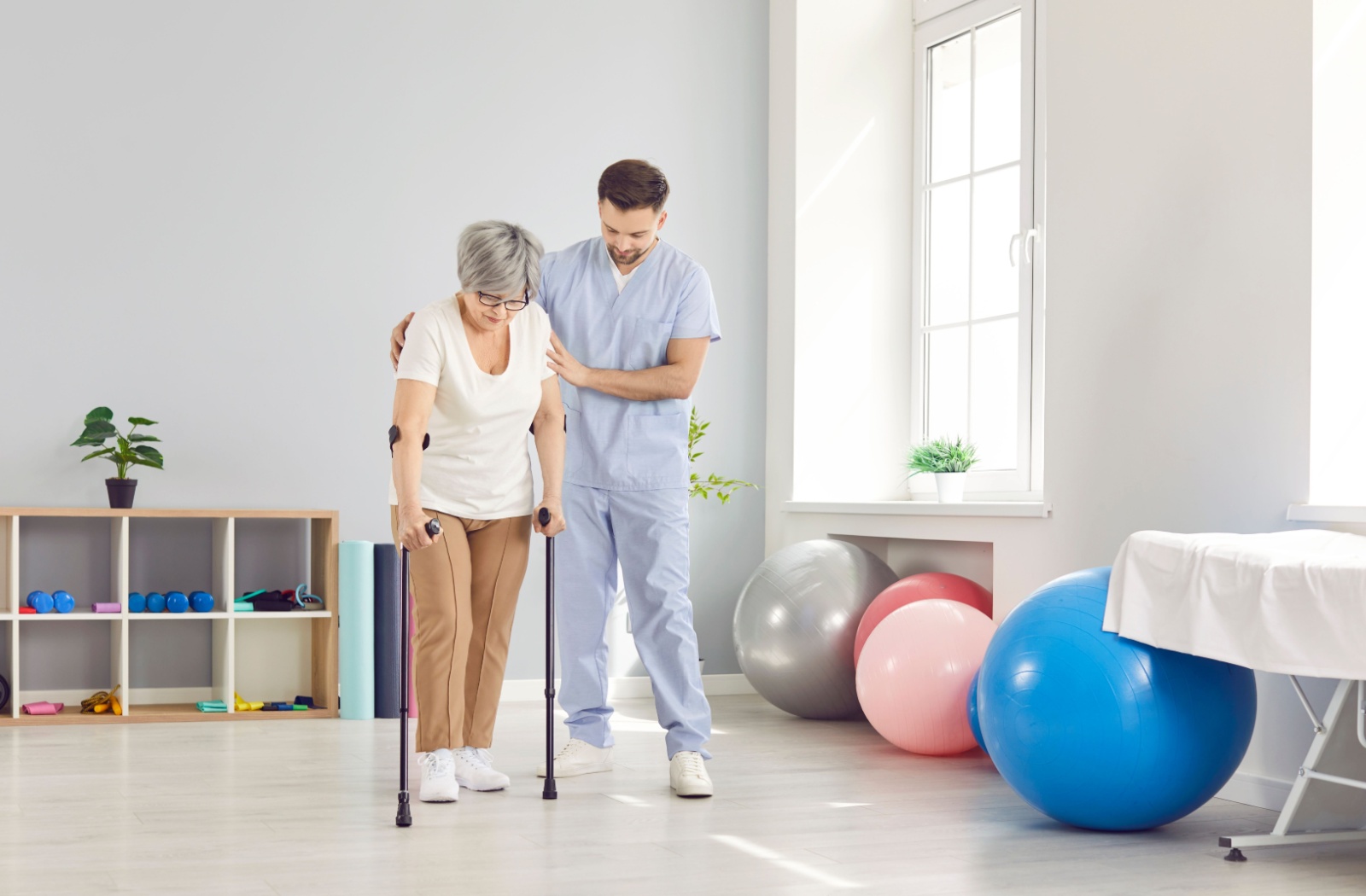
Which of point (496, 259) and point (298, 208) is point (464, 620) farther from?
point (298, 208)

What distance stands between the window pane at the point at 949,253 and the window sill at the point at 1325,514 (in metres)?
2.17

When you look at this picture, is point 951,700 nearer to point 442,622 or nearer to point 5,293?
point 442,622

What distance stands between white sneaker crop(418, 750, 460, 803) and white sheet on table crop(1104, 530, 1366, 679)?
137 centimetres

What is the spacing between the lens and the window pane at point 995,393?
15.4ft

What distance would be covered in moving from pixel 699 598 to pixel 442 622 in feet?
7.99

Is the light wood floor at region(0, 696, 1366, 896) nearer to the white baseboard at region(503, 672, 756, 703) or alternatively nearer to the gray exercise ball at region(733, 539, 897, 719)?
the gray exercise ball at region(733, 539, 897, 719)

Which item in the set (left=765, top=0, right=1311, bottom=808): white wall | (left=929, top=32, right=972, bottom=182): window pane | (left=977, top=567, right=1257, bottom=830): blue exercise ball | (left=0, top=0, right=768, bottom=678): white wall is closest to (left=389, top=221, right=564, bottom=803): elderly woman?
(left=977, top=567, right=1257, bottom=830): blue exercise ball

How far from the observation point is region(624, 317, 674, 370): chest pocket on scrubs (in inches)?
125

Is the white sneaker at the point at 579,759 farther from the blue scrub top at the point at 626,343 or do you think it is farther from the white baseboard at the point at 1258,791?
the white baseboard at the point at 1258,791

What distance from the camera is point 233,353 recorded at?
4.63 m

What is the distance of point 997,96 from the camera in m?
4.85

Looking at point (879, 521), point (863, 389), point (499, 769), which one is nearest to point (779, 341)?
point (863, 389)

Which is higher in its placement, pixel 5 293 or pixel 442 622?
pixel 5 293

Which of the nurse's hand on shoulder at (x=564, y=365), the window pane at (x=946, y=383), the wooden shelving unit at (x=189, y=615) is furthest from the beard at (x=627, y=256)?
the window pane at (x=946, y=383)
